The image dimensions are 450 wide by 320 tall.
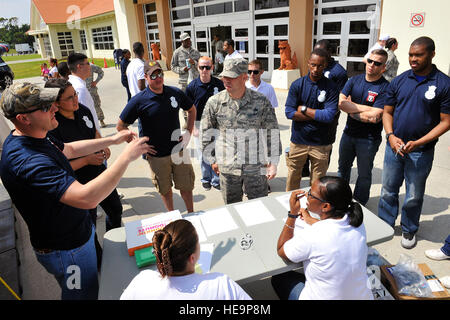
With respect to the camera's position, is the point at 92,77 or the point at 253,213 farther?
the point at 92,77

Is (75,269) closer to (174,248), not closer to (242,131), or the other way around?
(174,248)

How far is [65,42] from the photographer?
34.4 m

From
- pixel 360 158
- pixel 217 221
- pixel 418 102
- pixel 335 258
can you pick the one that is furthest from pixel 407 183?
pixel 217 221

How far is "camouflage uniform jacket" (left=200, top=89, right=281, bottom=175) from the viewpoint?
2.89 metres

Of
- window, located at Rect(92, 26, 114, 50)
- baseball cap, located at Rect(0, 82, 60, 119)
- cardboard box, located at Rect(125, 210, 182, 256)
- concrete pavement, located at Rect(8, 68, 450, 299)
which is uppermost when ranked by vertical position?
window, located at Rect(92, 26, 114, 50)

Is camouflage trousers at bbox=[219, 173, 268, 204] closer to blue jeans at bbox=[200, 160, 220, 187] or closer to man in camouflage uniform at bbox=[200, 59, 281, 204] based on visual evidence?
man in camouflage uniform at bbox=[200, 59, 281, 204]

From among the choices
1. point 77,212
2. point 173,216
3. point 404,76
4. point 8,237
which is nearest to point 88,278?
A: point 77,212

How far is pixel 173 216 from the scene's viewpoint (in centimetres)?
234

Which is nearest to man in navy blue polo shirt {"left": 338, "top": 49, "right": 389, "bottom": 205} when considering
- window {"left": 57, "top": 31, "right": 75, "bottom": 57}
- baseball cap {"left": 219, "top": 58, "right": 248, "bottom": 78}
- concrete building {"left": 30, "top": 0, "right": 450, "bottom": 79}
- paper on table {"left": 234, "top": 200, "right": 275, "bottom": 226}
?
baseball cap {"left": 219, "top": 58, "right": 248, "bottom": 78}

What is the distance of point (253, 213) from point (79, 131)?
6.34 ft

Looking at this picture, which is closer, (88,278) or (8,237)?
(88,278)

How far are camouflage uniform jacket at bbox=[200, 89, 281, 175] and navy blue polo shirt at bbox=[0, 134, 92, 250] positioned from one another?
1477mm

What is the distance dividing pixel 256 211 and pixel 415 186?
1797 mm
